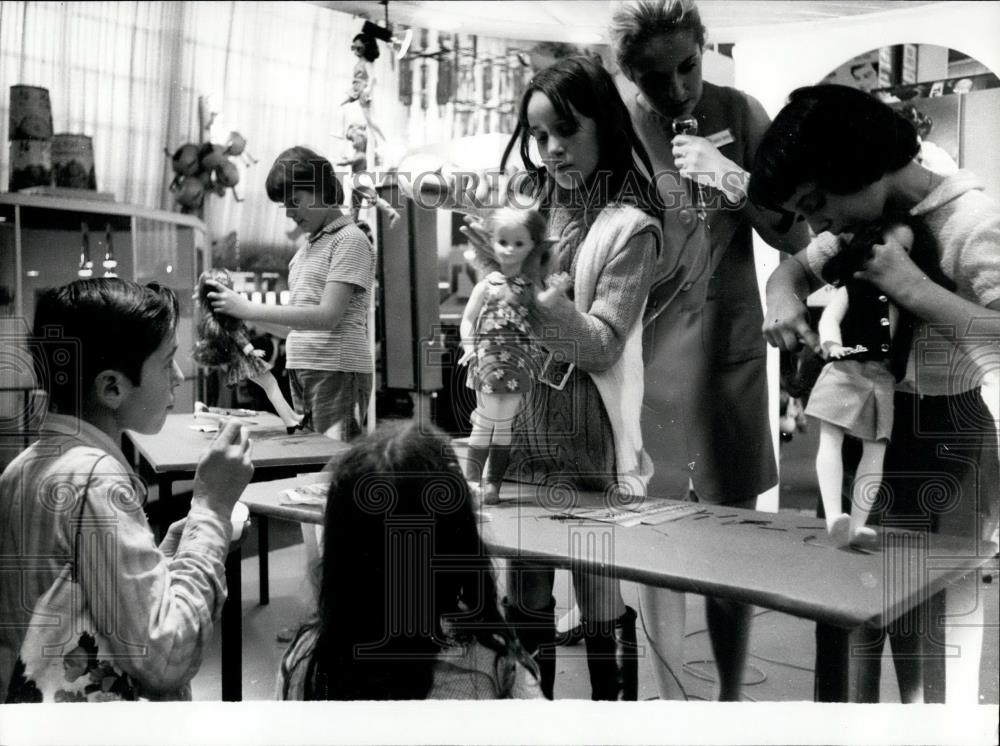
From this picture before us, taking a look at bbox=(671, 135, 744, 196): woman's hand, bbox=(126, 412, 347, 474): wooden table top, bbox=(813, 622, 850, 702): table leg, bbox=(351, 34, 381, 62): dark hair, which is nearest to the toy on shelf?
bbox=(351, 34, 381, 62): dark hair

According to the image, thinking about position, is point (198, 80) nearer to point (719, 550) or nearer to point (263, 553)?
point (263, 553)

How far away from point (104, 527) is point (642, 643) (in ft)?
4.17

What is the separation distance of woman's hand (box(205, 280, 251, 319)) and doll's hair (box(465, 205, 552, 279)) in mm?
554

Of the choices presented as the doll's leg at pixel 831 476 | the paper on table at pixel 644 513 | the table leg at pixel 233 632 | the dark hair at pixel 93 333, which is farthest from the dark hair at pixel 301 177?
the doll's leg at pixel 831 476

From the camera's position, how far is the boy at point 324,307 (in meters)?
2.30

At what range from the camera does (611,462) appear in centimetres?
226

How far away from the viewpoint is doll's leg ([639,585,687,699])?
226 cm

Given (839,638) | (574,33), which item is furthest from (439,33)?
(839,638)

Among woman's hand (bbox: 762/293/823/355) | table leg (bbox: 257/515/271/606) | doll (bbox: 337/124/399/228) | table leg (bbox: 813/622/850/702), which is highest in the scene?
doll (bbox: 337/124/399/228)

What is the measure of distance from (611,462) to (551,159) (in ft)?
2.42

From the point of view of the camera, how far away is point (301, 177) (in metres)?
2.30

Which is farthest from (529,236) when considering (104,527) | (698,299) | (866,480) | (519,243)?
(104,527)

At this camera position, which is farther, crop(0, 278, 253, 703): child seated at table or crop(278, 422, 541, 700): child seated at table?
crop(278, 422, 541, 700): child seated at table

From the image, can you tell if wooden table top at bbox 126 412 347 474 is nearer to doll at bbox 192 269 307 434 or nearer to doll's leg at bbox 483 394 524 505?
doll at bbox 192 269 307 434
